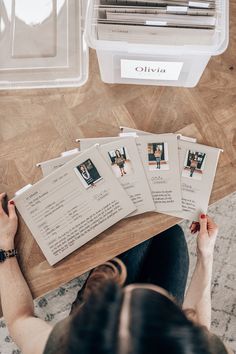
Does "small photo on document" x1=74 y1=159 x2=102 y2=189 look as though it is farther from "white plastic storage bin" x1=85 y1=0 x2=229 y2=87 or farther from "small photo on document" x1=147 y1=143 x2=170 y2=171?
"white plastic storage bin" x1=85 y1=0 x2=229 y2=87

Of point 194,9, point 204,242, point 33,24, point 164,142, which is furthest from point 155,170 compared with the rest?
point 33,24

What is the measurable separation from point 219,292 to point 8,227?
83 cm

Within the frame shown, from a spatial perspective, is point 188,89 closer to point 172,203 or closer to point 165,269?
point 172,203

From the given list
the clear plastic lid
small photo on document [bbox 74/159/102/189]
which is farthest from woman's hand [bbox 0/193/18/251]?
the clear plastic lid

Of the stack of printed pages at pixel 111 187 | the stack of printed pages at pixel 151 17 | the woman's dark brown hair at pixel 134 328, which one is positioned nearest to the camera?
the woman's dark brown hair at pixel 134 328

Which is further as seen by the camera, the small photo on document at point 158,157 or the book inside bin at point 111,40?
the small photo on document at point 158,157

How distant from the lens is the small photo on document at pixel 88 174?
0.88 m

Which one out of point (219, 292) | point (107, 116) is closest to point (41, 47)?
point (107, 116)

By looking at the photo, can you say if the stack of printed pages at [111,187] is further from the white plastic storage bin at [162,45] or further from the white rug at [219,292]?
the white rug at [219,292]

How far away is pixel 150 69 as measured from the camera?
857 mm

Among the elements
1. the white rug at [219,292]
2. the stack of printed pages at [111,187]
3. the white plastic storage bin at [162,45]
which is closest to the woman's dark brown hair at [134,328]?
the stack of printed pages at [111,187]

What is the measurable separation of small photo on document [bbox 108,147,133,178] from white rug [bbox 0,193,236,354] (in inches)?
20.1

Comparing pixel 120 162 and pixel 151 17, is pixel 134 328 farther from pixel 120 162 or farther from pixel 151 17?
pixel 151 17

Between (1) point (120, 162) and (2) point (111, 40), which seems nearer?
(2) point (111, 40)
